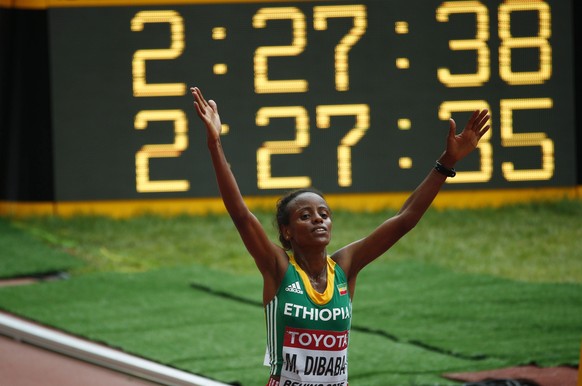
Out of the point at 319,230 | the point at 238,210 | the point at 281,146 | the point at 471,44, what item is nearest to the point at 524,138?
the point at 471,44

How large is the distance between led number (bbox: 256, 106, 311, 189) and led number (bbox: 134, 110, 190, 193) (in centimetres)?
71

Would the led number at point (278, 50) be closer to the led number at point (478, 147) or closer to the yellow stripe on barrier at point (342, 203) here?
the yellow stripe on barrier at point (342, 203)

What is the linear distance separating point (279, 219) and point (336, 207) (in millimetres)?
7012

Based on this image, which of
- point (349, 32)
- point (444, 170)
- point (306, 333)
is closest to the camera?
point (306, 333)

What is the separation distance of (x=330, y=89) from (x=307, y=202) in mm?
6817

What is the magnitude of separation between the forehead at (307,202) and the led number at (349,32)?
22.3ft

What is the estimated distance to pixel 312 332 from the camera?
4.25 metres

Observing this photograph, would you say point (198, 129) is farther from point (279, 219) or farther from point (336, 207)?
point (279, 219)

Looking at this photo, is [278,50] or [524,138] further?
[524,138]

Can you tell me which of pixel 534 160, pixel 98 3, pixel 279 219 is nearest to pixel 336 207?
pixel 534 160

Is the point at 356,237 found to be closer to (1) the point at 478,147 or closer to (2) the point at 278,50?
(1) the point at 478,147

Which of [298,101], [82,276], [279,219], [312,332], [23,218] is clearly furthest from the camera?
[23,218]

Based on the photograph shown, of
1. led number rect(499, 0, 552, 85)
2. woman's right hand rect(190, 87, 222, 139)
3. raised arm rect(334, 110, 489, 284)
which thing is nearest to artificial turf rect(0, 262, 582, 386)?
led number rect(499, 0, 552, 85)

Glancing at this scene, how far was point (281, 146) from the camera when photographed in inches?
440
